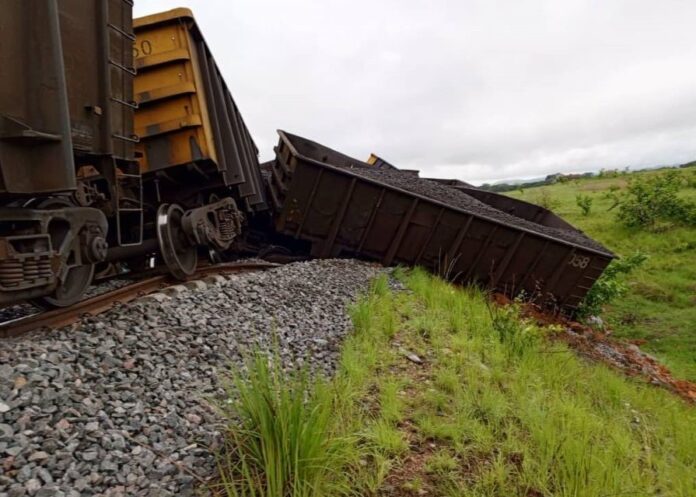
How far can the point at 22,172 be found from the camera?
266cm

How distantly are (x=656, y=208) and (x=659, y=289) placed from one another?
7388 mm

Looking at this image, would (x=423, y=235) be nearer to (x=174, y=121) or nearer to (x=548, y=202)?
(x=174, y=121)

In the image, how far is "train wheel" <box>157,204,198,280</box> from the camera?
16.3ft

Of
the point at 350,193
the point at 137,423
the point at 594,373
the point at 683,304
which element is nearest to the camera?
the point at 137,423

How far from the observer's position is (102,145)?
3643mm

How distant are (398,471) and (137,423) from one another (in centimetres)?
142

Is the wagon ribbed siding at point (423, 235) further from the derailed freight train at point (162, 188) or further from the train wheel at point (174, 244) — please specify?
the train wheel at point (174, 244)

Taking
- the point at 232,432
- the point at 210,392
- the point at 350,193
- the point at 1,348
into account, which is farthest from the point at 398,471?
the point at 350,193

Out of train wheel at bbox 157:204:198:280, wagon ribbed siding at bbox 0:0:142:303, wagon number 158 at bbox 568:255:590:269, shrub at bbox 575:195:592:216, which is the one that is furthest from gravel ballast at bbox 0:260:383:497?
shrub at bbox 575:195:592:216

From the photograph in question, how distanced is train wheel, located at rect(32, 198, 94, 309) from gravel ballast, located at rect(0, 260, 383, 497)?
1.08 ft

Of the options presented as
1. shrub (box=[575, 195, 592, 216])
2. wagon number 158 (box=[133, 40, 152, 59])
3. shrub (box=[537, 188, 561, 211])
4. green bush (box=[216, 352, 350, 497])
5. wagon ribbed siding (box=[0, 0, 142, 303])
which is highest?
wagon number 158 (box=[133, 40, 152, 59])

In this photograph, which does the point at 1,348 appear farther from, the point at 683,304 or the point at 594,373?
the point at 683,304

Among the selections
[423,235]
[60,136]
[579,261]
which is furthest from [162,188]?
A: [579,261]

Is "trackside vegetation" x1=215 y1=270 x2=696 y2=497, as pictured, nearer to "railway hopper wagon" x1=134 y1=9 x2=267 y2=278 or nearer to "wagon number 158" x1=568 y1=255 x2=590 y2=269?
"railway hopper wagon" x1=134 y1=9 x2=267 y2=278
